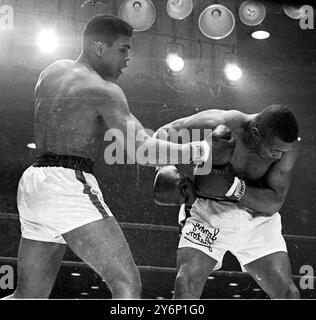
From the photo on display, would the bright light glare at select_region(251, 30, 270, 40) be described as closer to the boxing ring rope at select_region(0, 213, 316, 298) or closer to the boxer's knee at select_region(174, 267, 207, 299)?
the boxing ring rope at select_region(0, 213, 316, 298)

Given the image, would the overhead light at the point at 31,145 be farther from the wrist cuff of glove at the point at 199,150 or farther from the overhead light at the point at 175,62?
the wrist cuff of glove at the point at 199,150

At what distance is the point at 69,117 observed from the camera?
1989 millimetres

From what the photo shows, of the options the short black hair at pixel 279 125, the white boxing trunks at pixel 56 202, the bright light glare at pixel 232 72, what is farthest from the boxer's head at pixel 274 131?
the white boxing trunks at pixel 56 202

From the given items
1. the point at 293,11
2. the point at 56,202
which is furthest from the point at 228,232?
the point at 293,11

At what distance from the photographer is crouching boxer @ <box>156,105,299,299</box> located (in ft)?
7.49

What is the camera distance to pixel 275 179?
7.93 ft

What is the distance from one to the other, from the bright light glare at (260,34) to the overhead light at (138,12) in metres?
0.49

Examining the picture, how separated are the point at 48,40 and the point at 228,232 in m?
1.10

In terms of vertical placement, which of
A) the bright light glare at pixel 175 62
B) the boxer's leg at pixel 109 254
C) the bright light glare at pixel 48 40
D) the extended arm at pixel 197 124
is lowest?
the boxer's leg at pixel 109 254

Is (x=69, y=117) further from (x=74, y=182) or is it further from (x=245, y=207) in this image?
(x=245, y=207)

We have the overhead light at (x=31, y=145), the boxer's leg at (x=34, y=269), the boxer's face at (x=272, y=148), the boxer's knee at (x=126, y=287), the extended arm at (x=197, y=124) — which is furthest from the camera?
the overhead light at (x=31, y=145)

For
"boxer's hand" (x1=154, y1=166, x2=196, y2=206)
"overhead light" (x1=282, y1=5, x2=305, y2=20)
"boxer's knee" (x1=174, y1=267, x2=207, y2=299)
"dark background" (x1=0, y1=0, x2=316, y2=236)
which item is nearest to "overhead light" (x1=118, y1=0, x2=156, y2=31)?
"dark background" (x1=0, y1=0, x2=316, y2=236)

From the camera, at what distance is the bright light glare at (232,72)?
112 inches

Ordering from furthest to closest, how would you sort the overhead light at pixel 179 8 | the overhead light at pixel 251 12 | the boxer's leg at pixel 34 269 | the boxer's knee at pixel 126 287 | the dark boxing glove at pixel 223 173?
the overhead light at pixel 251 12 → the overhead light at pixel 179 8 → the dark boxing glove at pixel 223 173 → the boxer's leg at pixel 34 269 → the boxer's knee at pixel 126 287
